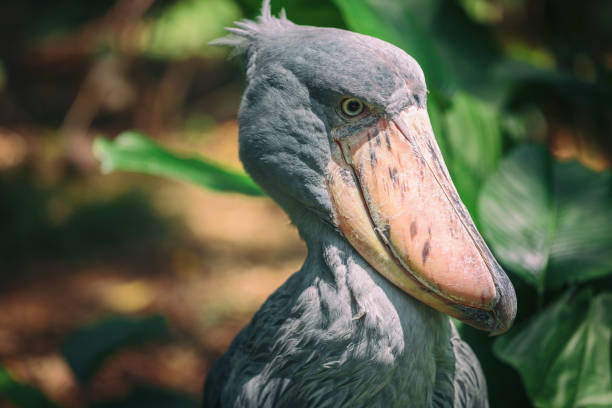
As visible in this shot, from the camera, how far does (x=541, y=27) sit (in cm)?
381

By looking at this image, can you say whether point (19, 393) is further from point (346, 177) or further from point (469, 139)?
point (469, 139)

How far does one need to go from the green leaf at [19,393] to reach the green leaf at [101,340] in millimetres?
131

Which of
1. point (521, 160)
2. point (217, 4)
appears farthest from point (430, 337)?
point (217, 4)

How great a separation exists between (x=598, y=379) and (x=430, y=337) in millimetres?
617

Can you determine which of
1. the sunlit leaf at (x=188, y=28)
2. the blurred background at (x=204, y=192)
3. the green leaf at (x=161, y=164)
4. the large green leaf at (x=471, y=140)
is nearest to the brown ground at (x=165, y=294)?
the blurred background at (x=204, y=192)

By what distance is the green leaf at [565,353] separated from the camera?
1.31 metres

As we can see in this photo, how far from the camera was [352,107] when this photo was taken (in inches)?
36.4

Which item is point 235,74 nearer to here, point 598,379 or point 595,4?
point 595,4

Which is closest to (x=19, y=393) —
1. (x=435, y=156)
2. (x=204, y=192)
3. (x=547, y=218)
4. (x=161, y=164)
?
(x=161, y=164)

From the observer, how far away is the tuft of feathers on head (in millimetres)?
1032

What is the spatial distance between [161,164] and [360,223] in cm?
71

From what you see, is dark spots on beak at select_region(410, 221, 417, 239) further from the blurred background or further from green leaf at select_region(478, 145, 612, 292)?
green leaf at select_region(478, 145, 612, 292)

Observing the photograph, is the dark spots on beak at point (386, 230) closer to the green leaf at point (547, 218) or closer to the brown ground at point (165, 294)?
the green leaf at point (547, 218)

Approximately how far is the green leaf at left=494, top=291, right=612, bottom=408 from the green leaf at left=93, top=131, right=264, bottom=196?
2.48 feet
